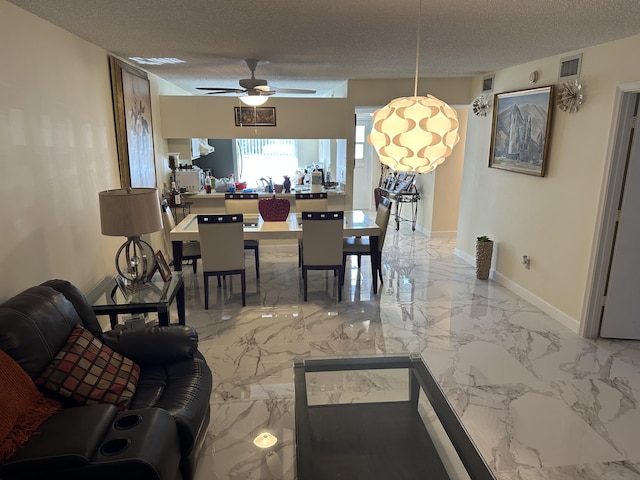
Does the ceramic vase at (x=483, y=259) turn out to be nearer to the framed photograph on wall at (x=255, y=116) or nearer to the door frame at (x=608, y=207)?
the door frame at (x=608, y=207)

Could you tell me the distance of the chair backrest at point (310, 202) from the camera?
→ 18.9 ft

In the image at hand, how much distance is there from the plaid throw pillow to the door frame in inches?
142

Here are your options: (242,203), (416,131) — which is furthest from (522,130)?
(242,203)

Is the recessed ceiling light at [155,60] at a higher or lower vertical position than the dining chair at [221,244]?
higher

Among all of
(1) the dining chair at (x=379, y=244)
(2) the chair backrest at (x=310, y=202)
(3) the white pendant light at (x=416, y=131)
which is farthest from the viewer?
(2) the chair backrest at (x=310, y=202)

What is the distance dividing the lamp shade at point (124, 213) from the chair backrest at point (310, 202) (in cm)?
286

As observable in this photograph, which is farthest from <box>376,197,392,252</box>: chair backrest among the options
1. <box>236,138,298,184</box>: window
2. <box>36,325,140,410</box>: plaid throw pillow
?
<box>236,138,298,184</box>: window

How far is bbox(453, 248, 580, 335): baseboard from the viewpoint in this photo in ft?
13.1

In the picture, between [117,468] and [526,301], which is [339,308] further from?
[117,468]

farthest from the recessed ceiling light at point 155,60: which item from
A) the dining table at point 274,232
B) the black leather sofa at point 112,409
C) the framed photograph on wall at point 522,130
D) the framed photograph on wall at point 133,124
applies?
the framed photograph on wall at point 522,130

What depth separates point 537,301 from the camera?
4480mm

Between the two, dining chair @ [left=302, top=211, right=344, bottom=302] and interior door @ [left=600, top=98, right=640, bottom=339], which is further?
dining chair @ [left=302, top=211, right=344, bottom=302]

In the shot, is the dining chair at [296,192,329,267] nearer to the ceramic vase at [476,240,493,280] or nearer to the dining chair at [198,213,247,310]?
the dining chair at [198,213,247,310]

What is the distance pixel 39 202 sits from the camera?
2822 mm
